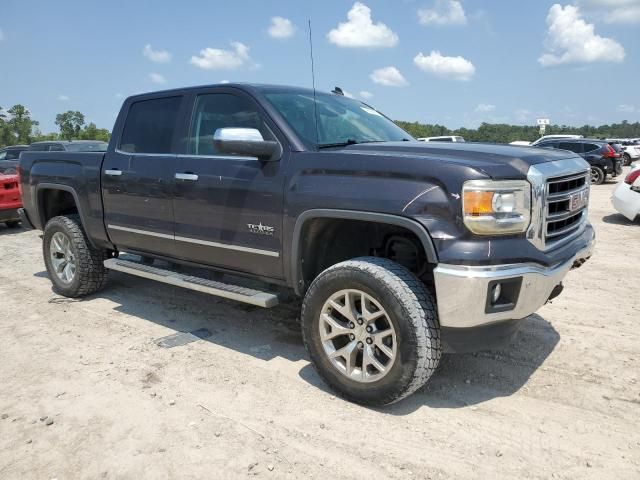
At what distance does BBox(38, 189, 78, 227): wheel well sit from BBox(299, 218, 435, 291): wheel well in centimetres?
342

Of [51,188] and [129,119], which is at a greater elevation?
[129,119]

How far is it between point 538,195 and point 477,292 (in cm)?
68

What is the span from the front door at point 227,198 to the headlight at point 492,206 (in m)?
1.29

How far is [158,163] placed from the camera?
173 inches

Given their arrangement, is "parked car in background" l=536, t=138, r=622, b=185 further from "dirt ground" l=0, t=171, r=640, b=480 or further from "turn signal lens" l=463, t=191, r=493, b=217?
"turn signal lens" l=463, t=191, r=493, b=217

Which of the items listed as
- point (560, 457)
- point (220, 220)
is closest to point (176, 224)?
point (220, 220)

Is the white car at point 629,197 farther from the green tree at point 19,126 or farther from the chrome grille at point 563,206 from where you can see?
the green tree at point 19,126

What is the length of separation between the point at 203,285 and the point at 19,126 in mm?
67470

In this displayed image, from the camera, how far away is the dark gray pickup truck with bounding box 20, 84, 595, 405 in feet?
9.37

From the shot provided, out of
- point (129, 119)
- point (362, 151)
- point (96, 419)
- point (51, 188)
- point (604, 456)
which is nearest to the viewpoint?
point (604, 456)

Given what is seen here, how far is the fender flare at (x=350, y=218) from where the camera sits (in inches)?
114

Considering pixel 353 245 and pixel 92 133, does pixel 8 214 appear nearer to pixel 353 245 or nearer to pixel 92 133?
pixel 353 245

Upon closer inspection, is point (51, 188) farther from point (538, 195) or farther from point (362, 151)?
point (538, 195)

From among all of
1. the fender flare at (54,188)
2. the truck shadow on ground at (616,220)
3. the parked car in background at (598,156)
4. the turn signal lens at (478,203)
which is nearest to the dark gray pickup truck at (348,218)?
the turn signal lens at (478,203)
